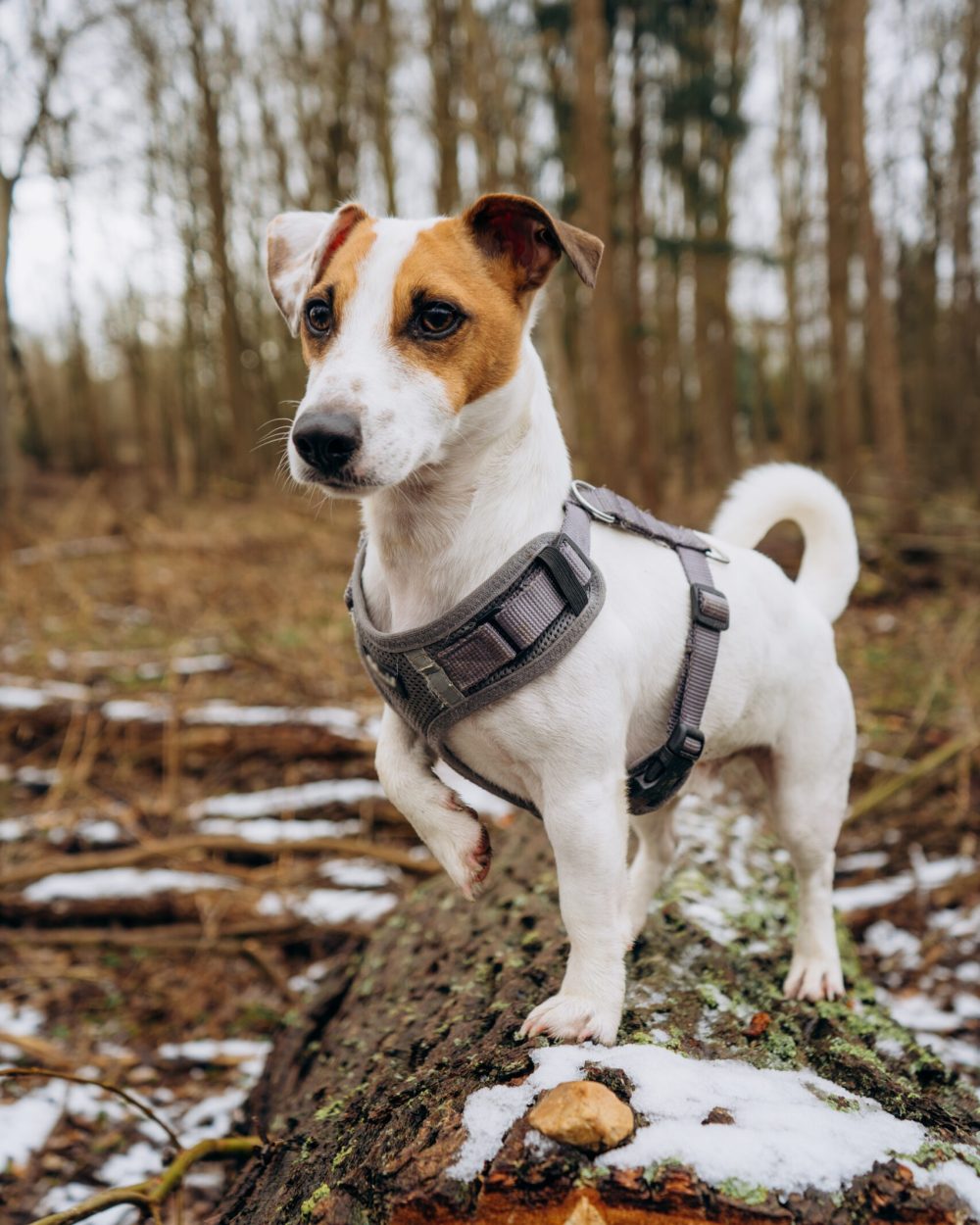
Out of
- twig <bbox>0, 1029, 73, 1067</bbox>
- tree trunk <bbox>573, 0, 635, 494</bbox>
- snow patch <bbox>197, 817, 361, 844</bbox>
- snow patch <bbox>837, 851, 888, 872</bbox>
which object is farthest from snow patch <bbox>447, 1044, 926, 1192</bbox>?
tree trunk <bbox>573, 0, 635, 494</bbox>

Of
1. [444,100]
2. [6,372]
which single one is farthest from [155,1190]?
[444,100]

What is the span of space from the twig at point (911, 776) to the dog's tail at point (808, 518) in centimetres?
234

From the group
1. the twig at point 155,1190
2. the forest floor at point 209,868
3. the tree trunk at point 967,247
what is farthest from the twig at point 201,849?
the tree trunk at point 967,247

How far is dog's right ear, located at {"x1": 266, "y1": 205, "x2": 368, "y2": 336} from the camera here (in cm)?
252

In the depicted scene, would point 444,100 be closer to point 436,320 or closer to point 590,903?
point 436,320

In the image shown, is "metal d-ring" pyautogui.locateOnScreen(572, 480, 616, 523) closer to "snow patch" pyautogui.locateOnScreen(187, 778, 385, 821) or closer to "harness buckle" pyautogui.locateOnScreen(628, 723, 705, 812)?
"harness buckle" pyautogui.locateOnScreen(628, 723, 705, 812)

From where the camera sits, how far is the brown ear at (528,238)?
237cm

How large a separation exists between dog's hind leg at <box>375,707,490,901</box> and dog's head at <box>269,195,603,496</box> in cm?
78

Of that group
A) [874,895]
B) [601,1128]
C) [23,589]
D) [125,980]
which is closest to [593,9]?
[23,589]

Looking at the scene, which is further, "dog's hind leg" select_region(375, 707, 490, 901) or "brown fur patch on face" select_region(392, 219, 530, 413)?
"dog's hind leg" select_region(375, 707, 490, 901)

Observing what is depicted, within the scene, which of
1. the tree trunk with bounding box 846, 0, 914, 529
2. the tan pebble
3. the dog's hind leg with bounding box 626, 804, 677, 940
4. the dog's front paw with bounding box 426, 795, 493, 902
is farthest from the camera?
the tree trunk with bounding box 846, 0, 914, 529

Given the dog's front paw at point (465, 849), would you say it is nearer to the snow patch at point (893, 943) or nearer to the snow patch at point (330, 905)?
the snow patch at point (330, 905)

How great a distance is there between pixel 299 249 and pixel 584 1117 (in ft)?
7.66

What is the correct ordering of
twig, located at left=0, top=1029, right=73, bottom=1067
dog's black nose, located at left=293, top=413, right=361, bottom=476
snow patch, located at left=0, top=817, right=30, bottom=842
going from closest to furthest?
dog's black nose, located at left=293, top=413, right=361, bottom=476 → twig, located at left=0, top=1029, right=73, bottom=1067 → snow patch, located at left=0, top=817, right=30, bottom=842
